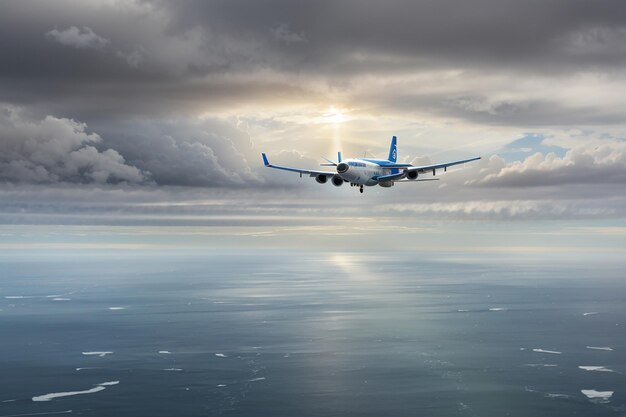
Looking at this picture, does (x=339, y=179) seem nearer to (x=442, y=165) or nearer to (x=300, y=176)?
(x=300, y=176)

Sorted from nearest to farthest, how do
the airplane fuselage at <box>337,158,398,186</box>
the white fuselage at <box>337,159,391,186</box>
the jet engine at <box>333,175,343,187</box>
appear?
the airplane fuselage at <box>337,158,398,186</box> → the white fuselage at <box>337,159,391,186</box> → the jet engine at <box>333,175,343,187</box>

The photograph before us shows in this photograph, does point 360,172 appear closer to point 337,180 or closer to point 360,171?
point 360,171

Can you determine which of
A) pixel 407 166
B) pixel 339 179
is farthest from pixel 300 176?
pixel 407 166

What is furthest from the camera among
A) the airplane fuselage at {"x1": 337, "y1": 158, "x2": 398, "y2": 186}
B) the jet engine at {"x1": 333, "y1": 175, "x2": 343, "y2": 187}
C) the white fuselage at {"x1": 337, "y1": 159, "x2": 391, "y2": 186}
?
the jet engine at {"x1": 333, "y1": 175, "x2": 343, "y2": 187}

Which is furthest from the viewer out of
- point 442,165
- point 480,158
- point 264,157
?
point 264,157

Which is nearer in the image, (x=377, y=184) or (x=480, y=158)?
(x=480, y=158)

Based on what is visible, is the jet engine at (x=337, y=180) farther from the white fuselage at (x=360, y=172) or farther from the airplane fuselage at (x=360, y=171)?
the white fuselage at (x=360, y=172)

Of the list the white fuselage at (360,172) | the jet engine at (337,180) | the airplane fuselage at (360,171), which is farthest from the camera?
the jet engine at (337,180)

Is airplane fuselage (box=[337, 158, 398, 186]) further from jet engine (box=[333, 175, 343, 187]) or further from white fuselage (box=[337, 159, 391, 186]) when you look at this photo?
jet engine (box=[333, 175, 343, 187])
